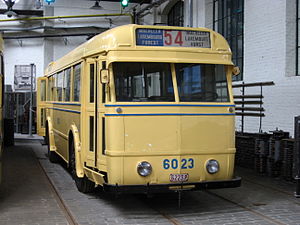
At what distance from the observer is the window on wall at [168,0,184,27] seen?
17953 mm

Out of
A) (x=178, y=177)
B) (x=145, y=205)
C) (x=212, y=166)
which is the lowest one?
(x=145, y=205)

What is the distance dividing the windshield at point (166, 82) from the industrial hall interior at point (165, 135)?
0.05 feet

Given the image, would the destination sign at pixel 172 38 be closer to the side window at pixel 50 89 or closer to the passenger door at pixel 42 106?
the side window at pixel 50 89

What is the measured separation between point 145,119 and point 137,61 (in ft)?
2.86

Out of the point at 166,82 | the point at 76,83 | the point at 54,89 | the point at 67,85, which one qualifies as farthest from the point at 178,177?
the point at 54,89

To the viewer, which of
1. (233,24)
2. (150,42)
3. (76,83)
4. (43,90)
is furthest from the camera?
(43,90)

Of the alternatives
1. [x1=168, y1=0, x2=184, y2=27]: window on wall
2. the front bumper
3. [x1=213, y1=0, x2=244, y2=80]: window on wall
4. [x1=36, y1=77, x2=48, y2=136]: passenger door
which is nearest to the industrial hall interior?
the front bumper

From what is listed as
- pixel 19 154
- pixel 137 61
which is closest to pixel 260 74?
pixel 137 61

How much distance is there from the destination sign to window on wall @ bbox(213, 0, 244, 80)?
20.9 feet

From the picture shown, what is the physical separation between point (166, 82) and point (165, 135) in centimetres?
82

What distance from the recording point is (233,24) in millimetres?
14250

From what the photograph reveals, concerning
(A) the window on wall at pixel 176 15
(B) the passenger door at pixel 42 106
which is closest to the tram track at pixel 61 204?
(B) the passenger door at pixel 42 106

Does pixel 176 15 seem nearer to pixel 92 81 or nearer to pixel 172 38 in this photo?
pixel 92 81

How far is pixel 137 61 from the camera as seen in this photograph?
7.02m
